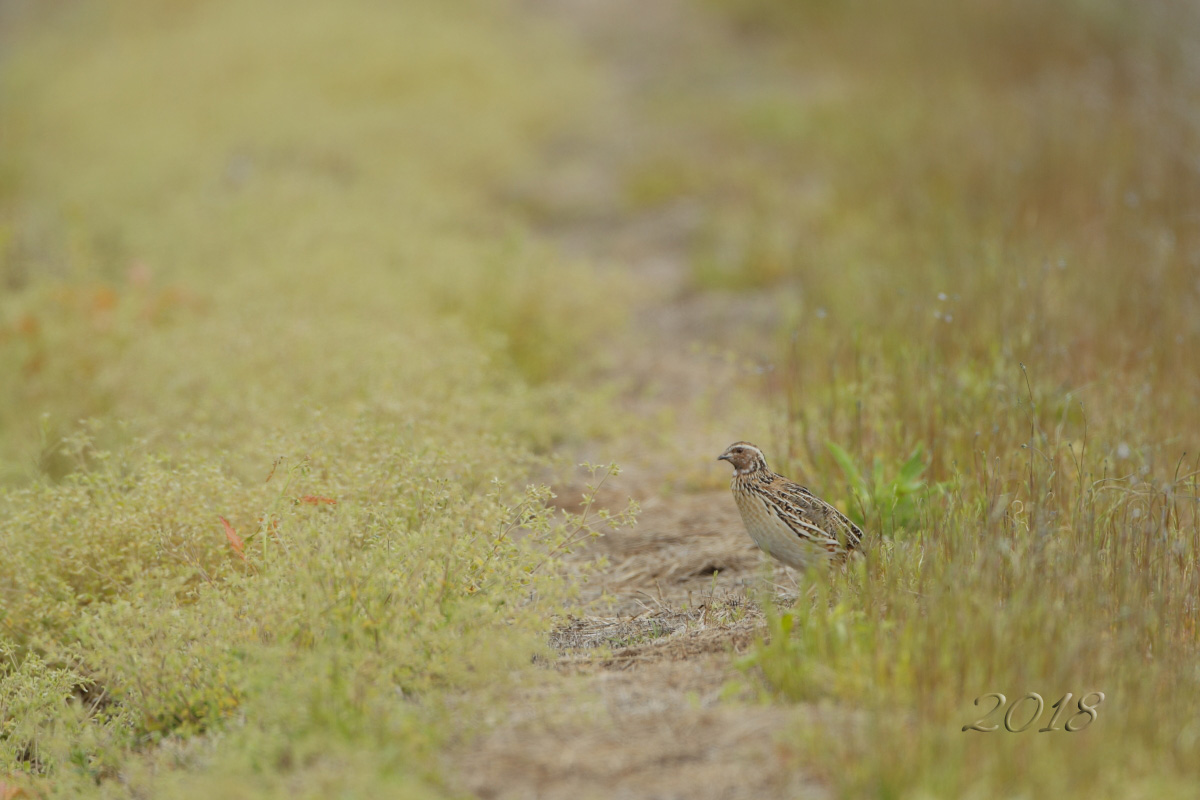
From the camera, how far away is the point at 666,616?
424cm

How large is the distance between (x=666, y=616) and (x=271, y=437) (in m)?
1.66

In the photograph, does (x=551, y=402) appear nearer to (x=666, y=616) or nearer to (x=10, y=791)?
(x=666, y=616)

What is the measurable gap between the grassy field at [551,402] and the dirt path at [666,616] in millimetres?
75

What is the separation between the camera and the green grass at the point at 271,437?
337cm

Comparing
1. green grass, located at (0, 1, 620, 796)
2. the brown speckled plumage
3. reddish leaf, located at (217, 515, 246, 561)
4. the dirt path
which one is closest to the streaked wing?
the brown speckled plumage

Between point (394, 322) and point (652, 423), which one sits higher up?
point (394, 322)

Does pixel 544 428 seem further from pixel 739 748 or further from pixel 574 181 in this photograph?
pixel 574 181

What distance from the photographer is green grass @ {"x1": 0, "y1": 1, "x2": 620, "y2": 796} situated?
3.37 meters

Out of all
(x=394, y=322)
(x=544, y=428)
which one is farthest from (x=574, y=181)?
(x=544, y=428)

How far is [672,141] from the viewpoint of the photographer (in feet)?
41.1

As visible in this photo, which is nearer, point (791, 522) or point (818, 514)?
point (791, 522)

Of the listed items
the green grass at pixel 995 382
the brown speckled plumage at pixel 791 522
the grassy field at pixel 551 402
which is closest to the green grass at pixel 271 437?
the grassy field at pixel 551 402

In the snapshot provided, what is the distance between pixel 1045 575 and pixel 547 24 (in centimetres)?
1788

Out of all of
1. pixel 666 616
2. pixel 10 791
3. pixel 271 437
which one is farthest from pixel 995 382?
pixel 10 791
